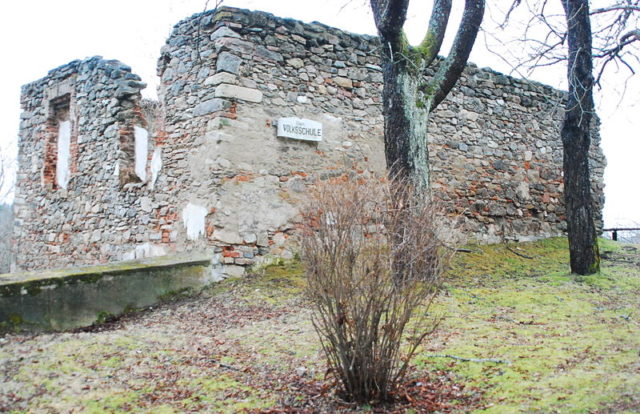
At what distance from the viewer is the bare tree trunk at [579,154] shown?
7.32m

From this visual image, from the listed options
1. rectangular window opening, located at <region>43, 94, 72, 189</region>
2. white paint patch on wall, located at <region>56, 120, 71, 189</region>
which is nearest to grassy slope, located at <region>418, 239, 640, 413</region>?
white paint patch on wall, located at <region>56, 120, 71, 189</region>

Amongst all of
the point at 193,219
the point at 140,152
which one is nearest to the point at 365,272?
the point at 193,219

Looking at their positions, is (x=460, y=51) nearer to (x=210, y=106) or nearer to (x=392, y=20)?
(x=392, y=20)

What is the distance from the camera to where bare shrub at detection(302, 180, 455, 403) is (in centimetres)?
332

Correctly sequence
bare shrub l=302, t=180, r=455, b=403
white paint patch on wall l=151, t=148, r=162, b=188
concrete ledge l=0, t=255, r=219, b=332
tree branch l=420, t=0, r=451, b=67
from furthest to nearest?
1. white paint patch on wall l=151, t=148, r=162, b=188
2. tree branch l=420, t=0, r=451, b=67
3. concrete ledge l=0, t=255, r=219, b=332
4. bare shrub l=302, t=180, r=455, b=403

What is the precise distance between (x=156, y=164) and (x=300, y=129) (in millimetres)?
2024

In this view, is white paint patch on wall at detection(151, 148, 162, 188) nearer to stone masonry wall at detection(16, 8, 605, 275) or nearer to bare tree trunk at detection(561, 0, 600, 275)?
stone masonry wall at detection(16, 8, 605, 275)

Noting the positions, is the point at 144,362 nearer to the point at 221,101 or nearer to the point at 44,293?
the point at 44,293

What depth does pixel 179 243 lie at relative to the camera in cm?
736

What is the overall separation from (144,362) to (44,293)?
1.73 meters

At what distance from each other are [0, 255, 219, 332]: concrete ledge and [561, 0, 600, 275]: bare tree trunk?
4.56 metres

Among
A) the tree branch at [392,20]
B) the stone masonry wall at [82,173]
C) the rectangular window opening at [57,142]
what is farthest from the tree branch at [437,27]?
the rectangular window opening at [57,142]

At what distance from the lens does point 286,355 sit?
4559mm

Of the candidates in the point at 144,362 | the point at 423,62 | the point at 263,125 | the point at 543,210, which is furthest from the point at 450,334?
the point at 543,210
